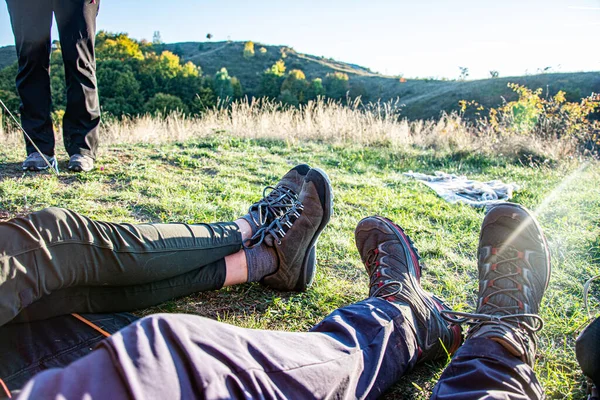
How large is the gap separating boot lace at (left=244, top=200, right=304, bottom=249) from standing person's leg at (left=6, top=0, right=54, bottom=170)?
2.15 m

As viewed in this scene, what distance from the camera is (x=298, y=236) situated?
1.53m

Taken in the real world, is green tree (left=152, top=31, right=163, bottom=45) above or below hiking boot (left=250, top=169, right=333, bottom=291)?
above

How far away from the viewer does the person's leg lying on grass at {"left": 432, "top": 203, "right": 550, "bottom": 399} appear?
2.82 ft

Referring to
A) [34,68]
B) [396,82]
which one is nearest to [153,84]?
[396,82]

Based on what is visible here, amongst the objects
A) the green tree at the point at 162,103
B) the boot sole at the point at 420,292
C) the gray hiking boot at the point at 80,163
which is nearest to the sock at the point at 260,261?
the boot sole at the point at 420,292

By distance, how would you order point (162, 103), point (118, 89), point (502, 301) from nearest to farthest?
point (502, 301), point (118, 89), point (162, 103)

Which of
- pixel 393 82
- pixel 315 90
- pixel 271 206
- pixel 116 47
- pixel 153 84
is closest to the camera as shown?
pixel 271 206

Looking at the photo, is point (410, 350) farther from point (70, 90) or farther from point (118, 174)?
point (70, 90)

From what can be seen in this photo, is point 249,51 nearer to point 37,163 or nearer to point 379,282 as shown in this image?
point 37,163

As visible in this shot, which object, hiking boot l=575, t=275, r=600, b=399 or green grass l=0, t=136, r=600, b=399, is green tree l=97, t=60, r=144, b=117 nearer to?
green grass l=0, t=136, r=600, b=399

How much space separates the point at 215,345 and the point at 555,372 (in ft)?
3.42

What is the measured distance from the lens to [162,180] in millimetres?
2965

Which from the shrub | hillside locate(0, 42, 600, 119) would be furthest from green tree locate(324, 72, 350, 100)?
the shrub

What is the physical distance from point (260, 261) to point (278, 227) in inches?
6.0
